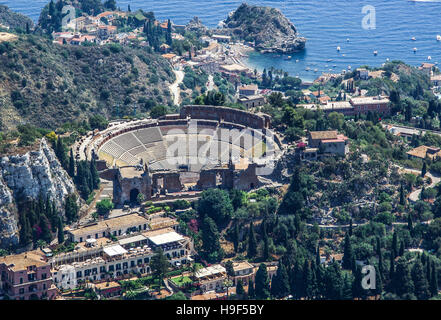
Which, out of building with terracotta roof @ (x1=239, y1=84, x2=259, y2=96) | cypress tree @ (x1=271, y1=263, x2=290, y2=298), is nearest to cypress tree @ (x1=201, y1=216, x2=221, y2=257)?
cypress tree @ (x1=271, y1=263, x2=290, y2=298)

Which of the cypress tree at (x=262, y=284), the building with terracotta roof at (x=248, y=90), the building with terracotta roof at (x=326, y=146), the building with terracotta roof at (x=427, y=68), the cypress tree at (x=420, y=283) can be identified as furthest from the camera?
the building with terracotta roof at (x=427, y=68)

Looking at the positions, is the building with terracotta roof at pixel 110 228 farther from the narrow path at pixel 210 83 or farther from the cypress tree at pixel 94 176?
the narrow path at pixel 210 83

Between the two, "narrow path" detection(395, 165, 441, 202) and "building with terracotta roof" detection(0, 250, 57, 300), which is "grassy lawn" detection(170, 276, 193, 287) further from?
"narrow path" detection(395, 165, 441, 202)

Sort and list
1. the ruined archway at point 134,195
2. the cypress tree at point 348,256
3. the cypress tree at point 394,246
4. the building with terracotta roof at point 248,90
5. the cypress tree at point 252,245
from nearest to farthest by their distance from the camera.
Answer: 1. the cypress tree at point 348,256
2. the cypress tree at point 394,246
3. the cypress tree at point 252,245
4. the ruined archway at point 134,195
5. the building with terracotta roof at point 248,90

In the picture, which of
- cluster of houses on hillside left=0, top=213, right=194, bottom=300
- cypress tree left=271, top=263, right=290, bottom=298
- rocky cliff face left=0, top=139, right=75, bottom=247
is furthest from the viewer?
rocky cliff face left=0, top=139, right=75, bottom=247

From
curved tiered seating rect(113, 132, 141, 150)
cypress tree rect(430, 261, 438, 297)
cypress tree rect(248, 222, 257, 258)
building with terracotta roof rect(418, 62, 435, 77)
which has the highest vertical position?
curved tiered seating rect(113, 132, 141, 150)

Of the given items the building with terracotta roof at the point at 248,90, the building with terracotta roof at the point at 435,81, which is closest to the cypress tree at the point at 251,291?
the building with terracotta roof at the point at 248,90
